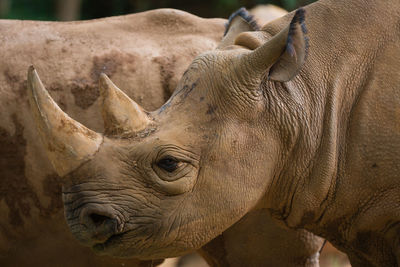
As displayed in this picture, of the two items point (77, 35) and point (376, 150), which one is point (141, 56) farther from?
point (376, 150)

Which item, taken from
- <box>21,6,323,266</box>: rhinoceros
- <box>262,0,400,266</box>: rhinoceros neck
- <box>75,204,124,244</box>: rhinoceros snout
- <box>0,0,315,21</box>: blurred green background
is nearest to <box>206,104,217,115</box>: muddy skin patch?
<box>21,6,323,266</box>: rhinoceros

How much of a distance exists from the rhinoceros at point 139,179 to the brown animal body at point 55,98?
129 cm

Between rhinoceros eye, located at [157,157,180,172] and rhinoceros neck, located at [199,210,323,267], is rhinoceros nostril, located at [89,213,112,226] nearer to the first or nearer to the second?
rhinoceros eye, located at [157,157,180,172]

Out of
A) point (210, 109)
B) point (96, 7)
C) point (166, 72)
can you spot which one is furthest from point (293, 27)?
point (96, 7)

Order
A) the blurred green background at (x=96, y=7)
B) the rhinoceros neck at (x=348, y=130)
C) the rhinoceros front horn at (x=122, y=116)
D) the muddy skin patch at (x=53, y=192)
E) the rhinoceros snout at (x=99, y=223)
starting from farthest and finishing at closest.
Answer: the blurred green background at (x=96, y=7) < the muddy skin patch at (x=53, y=192) < the rhinoceros neck at (x=348, y=130) < the rhinoceros front horn at (x=122, y=116) < the rhinoceros snout at (x=99, y=223)

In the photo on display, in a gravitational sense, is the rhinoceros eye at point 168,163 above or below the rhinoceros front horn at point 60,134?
A: below

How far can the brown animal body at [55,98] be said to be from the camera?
4836 mm

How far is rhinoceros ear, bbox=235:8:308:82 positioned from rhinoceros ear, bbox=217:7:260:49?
0.71 m

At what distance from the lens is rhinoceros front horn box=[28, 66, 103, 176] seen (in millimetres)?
3357

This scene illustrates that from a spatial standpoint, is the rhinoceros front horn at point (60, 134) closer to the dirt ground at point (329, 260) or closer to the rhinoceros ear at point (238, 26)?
the rhinoceros ear at point (238, 26)

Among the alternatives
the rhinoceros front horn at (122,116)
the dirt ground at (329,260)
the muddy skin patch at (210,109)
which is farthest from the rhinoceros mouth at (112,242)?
the dirt ground at (329,260)

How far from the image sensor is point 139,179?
339cm

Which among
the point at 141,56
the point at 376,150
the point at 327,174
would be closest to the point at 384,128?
the point at 376,150

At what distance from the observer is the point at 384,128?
3635 mm
